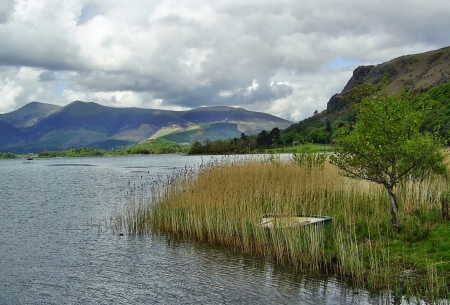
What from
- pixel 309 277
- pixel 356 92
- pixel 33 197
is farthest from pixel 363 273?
pixel 33 197

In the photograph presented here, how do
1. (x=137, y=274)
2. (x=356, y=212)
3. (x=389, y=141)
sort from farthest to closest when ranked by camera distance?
(x=356, y=212) < (x=389, y=141) < (x=137, y=274)

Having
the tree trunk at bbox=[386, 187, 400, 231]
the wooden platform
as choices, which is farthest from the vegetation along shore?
the wooden platform

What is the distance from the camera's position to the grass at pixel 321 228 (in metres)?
10.6

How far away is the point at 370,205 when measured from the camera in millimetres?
16672

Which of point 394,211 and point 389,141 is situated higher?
point 389,141

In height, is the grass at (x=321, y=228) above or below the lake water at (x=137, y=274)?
above

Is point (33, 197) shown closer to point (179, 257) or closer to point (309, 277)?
point (179, 257)

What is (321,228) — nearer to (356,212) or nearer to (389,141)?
(356,212)

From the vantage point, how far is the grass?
34.9 feet

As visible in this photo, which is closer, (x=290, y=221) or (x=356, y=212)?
(x=290, y=221)

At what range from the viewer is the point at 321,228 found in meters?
13.8

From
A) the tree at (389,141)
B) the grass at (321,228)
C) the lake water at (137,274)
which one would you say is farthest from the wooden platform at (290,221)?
the tree at (389,141)

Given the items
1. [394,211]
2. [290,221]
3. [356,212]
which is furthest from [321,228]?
[356,212]

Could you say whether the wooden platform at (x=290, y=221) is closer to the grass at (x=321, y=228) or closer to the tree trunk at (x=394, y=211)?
the grass at (x=321, y=228)
